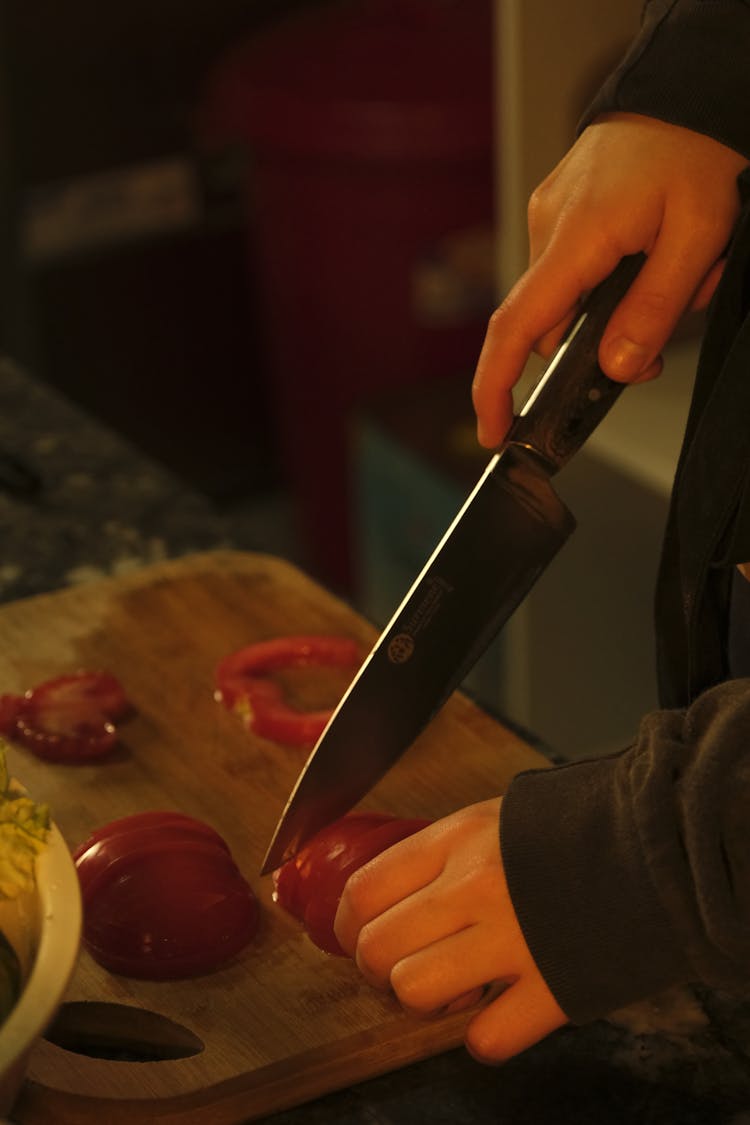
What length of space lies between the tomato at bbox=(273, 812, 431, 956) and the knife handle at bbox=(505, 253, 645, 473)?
25cm

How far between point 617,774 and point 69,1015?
34 centimetres

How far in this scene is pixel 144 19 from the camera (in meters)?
3.00

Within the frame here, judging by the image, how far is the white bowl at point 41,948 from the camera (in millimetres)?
752

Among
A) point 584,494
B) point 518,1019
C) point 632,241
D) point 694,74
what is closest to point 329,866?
point 518,1019

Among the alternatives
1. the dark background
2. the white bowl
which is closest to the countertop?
the white bowl

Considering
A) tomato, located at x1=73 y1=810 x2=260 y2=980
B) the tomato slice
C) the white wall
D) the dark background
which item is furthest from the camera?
the dark background

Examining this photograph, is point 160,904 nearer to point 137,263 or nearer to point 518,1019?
point 518,1019

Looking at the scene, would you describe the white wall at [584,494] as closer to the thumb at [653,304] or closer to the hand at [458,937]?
the thumb at [653,304]

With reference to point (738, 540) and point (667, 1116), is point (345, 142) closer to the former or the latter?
point (738, 540)

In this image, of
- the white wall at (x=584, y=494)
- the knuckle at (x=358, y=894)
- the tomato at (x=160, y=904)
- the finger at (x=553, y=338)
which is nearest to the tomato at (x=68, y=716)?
the tomato at (x=160, y=904)

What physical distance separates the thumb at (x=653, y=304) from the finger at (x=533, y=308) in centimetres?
3

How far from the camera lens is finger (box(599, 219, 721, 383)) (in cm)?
107

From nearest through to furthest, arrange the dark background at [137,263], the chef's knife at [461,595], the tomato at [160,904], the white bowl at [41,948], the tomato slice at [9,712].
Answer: the white bowl at [41,948] → the tomato at [160,904] → the chef's knife at [461,595] → the tomato slice at [9,712] → the dark background at [137,263]

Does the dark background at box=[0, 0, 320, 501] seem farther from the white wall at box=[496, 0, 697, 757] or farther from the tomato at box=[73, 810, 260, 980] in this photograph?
the tomato at box=[73, 810, 260, 980]
